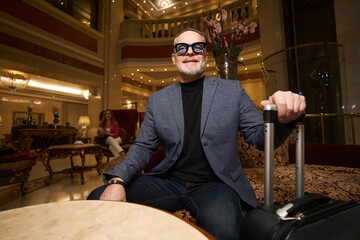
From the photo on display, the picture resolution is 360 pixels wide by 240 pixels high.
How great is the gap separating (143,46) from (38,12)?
3083 millimetres

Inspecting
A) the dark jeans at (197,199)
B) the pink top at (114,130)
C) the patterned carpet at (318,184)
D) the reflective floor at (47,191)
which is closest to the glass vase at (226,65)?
the patterned carpet at (318,184)

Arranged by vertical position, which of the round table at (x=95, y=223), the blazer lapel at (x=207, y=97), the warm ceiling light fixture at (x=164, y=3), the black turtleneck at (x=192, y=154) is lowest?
the round table at (x=95, y=223)

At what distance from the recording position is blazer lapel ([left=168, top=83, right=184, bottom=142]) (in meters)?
0.99

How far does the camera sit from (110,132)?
427cm

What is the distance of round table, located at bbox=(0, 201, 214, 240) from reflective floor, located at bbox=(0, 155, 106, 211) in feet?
6.80

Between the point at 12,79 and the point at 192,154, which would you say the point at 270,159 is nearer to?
the point at 192,154

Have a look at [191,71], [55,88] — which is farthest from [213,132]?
[55,88]

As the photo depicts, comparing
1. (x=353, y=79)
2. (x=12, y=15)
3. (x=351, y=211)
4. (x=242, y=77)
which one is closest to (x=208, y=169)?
(x=351, y=211)

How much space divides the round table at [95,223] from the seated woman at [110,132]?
344cm

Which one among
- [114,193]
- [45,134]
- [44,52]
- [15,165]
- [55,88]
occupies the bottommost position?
[15,165]

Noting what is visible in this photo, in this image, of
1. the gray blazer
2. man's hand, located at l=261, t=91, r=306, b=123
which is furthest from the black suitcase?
the gray blazer

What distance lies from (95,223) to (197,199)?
1.53ft

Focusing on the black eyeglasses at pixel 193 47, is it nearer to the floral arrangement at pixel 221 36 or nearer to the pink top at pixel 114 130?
the floral arrangement at pixel 221 36

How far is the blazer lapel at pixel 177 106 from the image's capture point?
0.99 meters
